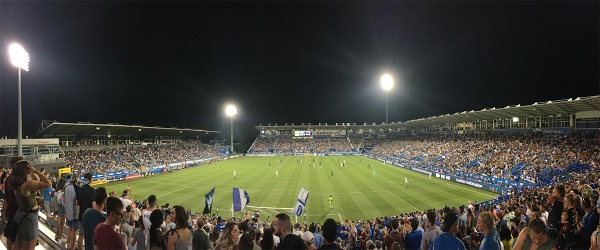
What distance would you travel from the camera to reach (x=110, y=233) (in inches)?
150

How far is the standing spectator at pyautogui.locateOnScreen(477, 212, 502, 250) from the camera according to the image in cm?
419

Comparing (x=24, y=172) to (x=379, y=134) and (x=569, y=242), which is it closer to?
(x=569, y=242)

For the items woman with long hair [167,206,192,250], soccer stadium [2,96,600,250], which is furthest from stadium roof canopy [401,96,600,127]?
woman with long hair [167,206,192,250]

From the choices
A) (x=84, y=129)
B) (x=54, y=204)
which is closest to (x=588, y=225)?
(x=54, y=204)

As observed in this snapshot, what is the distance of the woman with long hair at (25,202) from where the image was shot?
15.4 feet

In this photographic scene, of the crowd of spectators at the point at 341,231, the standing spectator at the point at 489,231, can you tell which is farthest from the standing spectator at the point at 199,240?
the standing spectator at the point at 489,231

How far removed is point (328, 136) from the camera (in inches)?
4114

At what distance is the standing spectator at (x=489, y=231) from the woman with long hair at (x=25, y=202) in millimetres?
6842

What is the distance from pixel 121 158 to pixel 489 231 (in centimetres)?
5459

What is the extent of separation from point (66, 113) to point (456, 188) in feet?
260

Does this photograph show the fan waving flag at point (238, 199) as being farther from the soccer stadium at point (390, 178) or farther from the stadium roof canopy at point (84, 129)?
the stadium roof canopy at point (84, 129)

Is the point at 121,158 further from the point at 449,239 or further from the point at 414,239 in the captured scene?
the point at 449,239

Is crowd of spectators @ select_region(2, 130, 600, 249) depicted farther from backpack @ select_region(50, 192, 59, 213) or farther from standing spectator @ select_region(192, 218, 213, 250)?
backpack @ select_region(50, 192, 59, 213)

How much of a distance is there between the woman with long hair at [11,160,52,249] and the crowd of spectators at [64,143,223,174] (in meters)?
39.5
